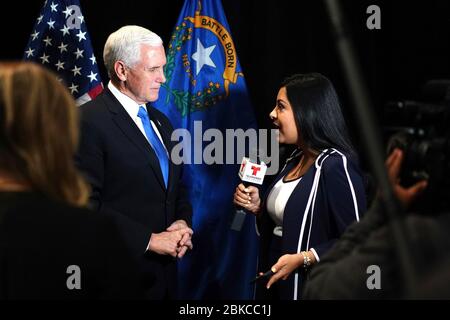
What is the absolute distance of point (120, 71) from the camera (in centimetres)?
275

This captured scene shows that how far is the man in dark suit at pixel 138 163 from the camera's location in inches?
101

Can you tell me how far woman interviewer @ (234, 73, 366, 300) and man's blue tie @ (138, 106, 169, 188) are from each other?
34 centimetres

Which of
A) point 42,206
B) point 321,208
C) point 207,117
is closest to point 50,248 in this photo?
point 42,206

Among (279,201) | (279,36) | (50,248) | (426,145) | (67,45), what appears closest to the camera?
(50,248)

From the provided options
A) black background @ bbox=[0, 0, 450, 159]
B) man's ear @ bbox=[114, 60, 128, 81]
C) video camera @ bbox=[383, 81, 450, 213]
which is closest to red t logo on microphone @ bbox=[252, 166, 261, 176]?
man's ear @ bbox=[114, 60, 128, 81]

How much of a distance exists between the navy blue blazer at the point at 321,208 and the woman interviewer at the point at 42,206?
4.53 ft

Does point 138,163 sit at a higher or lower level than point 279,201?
higher

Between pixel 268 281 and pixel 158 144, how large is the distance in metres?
0.71

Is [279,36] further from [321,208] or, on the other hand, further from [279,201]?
[321,208]

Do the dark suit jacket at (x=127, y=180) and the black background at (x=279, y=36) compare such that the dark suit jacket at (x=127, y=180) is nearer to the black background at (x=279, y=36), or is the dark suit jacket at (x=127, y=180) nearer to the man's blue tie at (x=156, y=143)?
the man's blue tie at (x=156, y=143)

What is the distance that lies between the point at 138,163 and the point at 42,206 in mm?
1401

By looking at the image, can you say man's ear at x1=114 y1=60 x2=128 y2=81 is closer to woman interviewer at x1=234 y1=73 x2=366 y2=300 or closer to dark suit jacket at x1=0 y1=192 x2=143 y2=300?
woman interviewer at x1=234 y1=73 x2=366 y2=300

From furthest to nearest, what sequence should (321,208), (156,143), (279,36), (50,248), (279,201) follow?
1. (279,36)
2. (156,143)
3. (279,201)
4. (321,208)
5. (50,248)
